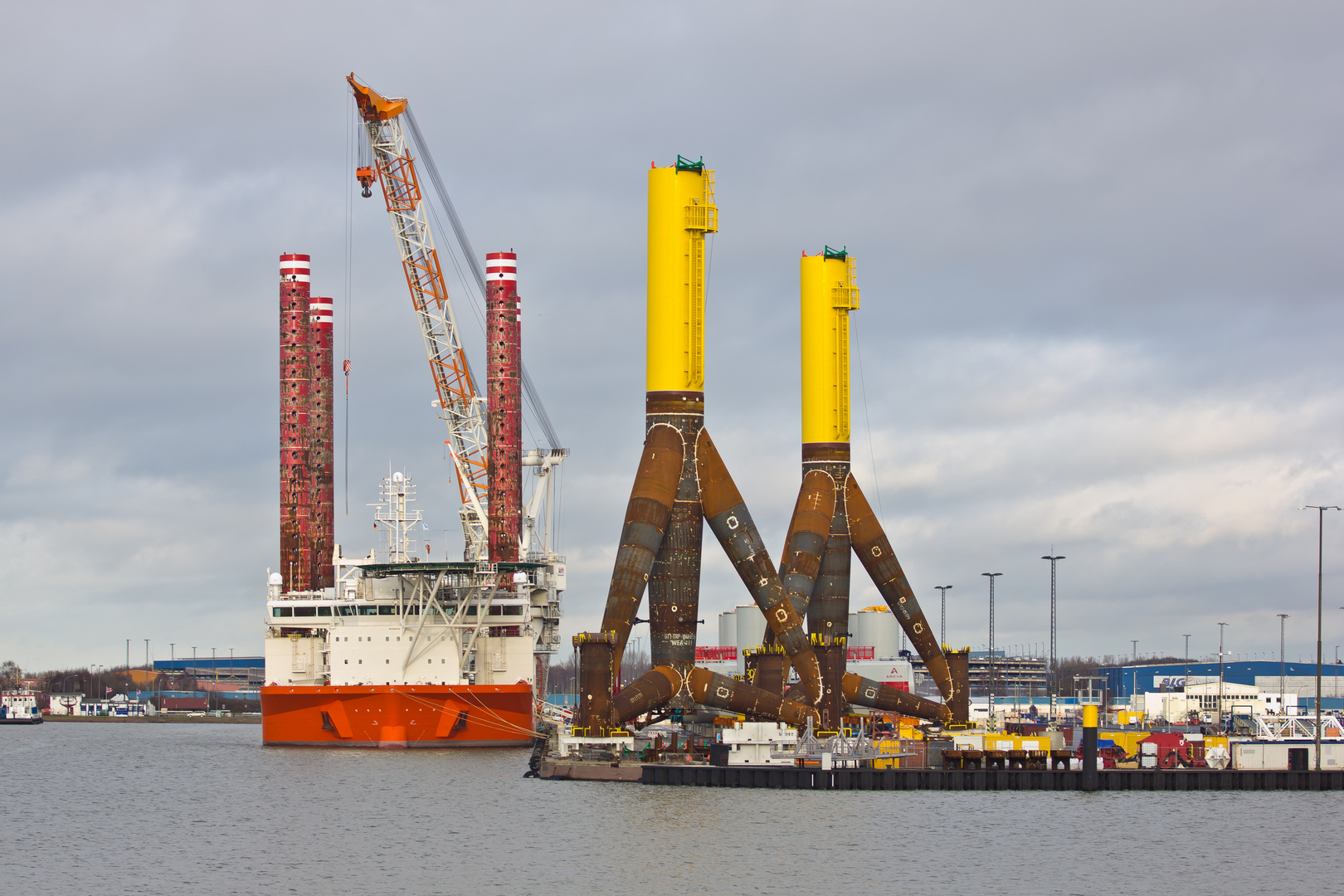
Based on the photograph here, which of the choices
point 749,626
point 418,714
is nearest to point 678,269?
point 418,714

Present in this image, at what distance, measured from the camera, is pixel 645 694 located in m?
71.9

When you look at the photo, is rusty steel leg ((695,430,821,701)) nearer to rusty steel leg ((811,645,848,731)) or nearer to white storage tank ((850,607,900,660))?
rusty steel leg ((811,645,848,731))

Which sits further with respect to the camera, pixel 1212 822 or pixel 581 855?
pixel 1212 822

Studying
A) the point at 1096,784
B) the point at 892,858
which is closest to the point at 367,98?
the point at 1096,784

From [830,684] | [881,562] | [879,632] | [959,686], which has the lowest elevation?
[879,632]

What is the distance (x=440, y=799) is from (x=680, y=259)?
80.2 feet

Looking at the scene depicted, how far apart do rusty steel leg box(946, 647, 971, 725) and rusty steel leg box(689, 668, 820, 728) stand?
54.0 ft

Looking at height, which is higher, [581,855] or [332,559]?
[332,559]

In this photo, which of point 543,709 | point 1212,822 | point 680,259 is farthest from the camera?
point 543,709

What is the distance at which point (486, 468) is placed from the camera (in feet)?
334

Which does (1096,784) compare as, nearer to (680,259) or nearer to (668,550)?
(668,550)

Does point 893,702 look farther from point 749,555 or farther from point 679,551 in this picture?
point 679,551

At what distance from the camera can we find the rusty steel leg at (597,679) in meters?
70.4

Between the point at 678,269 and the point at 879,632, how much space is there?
254 feet
